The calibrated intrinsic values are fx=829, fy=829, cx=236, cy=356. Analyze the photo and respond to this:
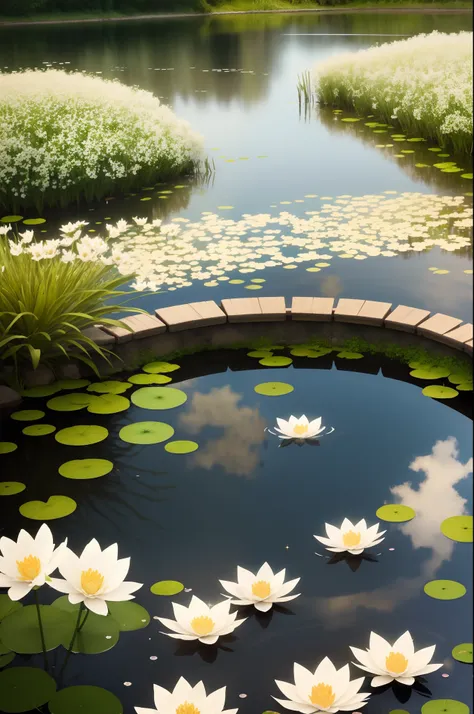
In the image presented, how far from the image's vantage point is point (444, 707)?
146 cm

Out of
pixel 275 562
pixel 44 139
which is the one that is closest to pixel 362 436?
pixel 275 562

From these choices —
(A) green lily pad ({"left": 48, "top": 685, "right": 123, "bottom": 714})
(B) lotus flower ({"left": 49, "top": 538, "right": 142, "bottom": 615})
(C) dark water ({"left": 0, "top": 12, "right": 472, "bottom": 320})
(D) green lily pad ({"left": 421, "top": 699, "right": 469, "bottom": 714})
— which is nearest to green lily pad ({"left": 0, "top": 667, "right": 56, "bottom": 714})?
(A) green lily pad ({"left": 48, "top": 685, "right": 123, "bottom": 714})

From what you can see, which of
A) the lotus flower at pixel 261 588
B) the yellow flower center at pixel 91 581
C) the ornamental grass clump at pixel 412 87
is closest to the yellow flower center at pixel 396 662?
the lotus flower at pixel 261 588

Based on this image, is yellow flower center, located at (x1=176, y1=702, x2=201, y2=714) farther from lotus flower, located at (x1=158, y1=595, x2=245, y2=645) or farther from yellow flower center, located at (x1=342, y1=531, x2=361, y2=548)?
yellow flower center, located at (x1=342, y1=531, x2=361, y2=548)

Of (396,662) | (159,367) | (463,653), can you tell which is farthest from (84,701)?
(159,367)

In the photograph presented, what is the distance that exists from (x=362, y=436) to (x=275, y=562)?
0.72 metres

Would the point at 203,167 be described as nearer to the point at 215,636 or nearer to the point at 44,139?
the point at 44,139

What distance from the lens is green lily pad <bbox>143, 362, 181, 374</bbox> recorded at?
9.93 ft

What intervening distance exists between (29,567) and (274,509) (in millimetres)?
865

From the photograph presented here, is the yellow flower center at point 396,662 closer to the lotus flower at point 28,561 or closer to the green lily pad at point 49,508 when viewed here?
the lotus flower at point 28,561

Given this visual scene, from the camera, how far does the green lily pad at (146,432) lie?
254cm

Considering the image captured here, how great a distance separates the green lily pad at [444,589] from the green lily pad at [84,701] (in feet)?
2.34

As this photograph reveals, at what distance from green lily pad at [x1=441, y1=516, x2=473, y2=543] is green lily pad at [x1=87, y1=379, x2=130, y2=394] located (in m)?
1.25

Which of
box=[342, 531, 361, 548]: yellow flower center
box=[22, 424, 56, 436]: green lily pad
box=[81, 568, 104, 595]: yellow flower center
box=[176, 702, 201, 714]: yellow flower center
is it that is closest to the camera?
box=[176, 702, 201, 714]: yellow flower center
